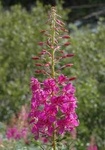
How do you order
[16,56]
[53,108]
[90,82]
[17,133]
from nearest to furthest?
1. [53,108]
2. [17,133]
3. [90,82]
4. [16,56]

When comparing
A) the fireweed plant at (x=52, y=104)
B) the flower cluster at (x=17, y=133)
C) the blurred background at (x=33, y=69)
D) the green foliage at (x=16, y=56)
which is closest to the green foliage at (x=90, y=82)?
the blurred background at (x=33, y=69)

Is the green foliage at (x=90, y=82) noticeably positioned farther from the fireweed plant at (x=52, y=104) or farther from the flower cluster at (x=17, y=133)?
the fireweed plant at (x=52, y=104)

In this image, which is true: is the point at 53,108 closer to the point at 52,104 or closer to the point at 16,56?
the point at 52,104

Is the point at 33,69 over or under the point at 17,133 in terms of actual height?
under

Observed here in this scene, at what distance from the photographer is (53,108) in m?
3.47

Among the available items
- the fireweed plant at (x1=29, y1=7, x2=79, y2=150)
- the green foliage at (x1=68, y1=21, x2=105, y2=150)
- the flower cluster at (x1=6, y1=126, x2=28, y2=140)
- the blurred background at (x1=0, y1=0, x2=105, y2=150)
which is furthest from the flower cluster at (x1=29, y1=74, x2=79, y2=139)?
the green foliage at (x1=68, y1=21, x2=105, y2=150)

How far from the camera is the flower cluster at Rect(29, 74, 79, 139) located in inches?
137

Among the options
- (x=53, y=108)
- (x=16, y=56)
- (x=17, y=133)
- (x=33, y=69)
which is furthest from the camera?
(x=16, y=56)

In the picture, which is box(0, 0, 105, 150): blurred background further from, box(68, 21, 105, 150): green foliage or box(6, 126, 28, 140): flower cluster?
box(6, 126, 28, 140): flower cluster

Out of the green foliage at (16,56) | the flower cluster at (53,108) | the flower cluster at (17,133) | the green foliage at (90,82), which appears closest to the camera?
the flower cluster at (53,108)

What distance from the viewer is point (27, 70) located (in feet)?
28.4

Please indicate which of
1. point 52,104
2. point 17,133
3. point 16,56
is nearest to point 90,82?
point 16,56

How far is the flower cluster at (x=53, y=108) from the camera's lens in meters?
3.47

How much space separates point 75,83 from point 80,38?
3.90ft
